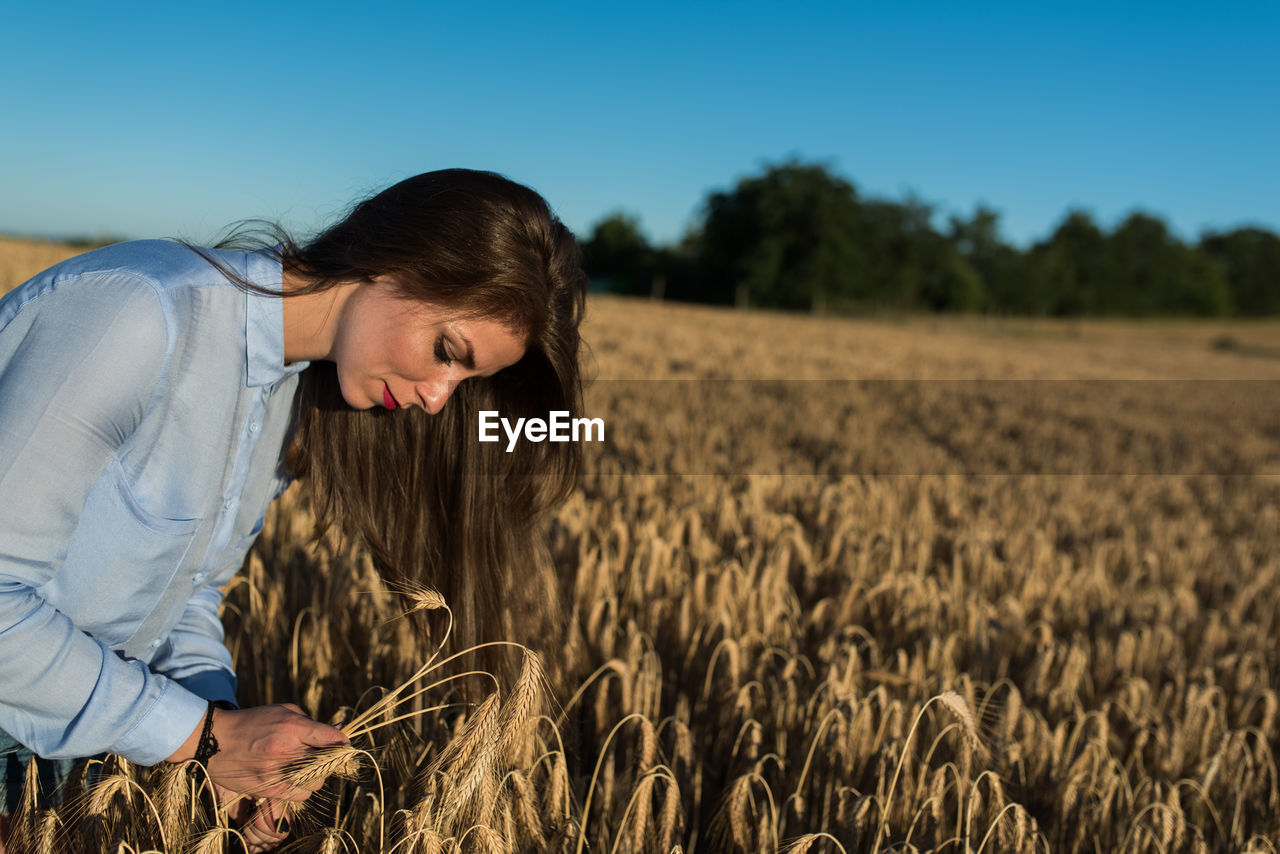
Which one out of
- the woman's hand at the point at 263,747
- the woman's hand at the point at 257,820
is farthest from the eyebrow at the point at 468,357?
the woman's hand at the point at 257,820

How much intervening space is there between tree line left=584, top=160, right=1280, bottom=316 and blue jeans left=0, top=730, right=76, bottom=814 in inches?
1646

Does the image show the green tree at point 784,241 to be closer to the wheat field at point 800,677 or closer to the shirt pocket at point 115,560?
the wheat field at point 800,677

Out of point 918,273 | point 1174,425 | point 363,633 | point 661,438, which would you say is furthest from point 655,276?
point 363,633

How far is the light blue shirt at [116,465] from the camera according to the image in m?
1.05

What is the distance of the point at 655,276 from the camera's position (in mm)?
48188

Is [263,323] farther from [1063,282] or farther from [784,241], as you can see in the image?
[1063,282]

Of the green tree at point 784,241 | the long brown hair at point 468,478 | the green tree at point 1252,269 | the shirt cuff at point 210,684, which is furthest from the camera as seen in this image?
the green tree at point 1252,269

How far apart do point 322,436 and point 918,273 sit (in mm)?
52338

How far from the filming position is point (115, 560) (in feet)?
4.06

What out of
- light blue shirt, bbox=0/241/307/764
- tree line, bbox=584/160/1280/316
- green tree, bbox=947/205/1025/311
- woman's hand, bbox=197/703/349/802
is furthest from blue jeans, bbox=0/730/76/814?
green tree, bbox=947/205/1025/311

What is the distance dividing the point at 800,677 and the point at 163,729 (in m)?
1.55

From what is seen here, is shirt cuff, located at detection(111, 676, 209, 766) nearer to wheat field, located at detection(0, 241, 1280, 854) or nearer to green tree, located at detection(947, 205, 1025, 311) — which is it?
wheat field, located at detection(0, 241, 1280, 854)

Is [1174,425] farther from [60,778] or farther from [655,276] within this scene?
[655,276]

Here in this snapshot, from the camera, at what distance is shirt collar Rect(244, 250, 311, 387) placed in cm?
129
